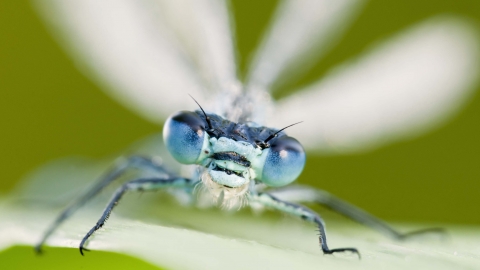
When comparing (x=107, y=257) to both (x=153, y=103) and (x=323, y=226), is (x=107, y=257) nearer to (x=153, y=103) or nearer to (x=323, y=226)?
(x=323, y=226)

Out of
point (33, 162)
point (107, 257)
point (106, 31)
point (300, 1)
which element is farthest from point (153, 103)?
point (107, 257)

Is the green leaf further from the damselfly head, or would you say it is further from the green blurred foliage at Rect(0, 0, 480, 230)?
the green blurred foliage at Rect(0, 0, 480, 230)

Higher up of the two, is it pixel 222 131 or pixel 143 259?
pixel 222 131

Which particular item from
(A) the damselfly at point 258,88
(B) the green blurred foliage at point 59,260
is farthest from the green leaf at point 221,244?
(A) the damselfly at point 258,88

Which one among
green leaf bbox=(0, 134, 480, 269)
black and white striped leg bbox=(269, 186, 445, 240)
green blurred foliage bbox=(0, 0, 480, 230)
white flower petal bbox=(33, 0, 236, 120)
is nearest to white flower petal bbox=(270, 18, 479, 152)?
green blurred foliage bbox=(0, 0, 480, 230)

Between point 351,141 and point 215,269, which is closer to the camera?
point 215,269

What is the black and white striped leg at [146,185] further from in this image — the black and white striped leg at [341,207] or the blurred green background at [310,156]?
the blurred green background at [310,156]

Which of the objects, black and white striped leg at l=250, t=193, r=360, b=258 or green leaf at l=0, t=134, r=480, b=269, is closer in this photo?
green leaf at l=0, t=134, r=480, b=269
